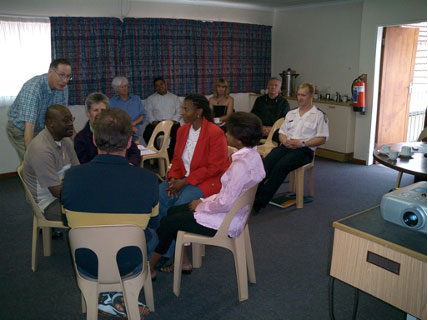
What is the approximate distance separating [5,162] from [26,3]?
196cm

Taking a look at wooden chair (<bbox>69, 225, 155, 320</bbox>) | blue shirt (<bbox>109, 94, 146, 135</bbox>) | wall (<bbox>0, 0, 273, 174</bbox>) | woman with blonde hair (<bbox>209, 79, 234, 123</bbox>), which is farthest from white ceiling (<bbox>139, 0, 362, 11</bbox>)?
wooden chair (<bbox>69, 225, 155, 320</bbox>)

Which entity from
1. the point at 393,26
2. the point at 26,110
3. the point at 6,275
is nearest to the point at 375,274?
the point at 6,275

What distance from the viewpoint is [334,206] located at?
396 centimetres

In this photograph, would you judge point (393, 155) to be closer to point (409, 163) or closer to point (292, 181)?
point (409, 163)

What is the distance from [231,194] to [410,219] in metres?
0.97

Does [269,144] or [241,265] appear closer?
[241,265]

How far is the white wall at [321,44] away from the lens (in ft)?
18.4

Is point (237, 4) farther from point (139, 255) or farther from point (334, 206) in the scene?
point (139, 255)

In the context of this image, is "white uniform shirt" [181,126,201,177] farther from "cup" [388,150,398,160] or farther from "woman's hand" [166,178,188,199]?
"cup" [388,150,398,160]

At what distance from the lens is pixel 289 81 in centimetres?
642

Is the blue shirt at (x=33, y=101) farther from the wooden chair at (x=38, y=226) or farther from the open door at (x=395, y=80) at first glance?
the open door at (x=395, y=80)

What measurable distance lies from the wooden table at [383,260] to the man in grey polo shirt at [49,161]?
1774 millimetres

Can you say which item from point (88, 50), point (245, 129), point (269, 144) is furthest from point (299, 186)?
point (88, 50)

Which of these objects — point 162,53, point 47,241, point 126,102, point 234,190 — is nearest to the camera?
point 234,190
